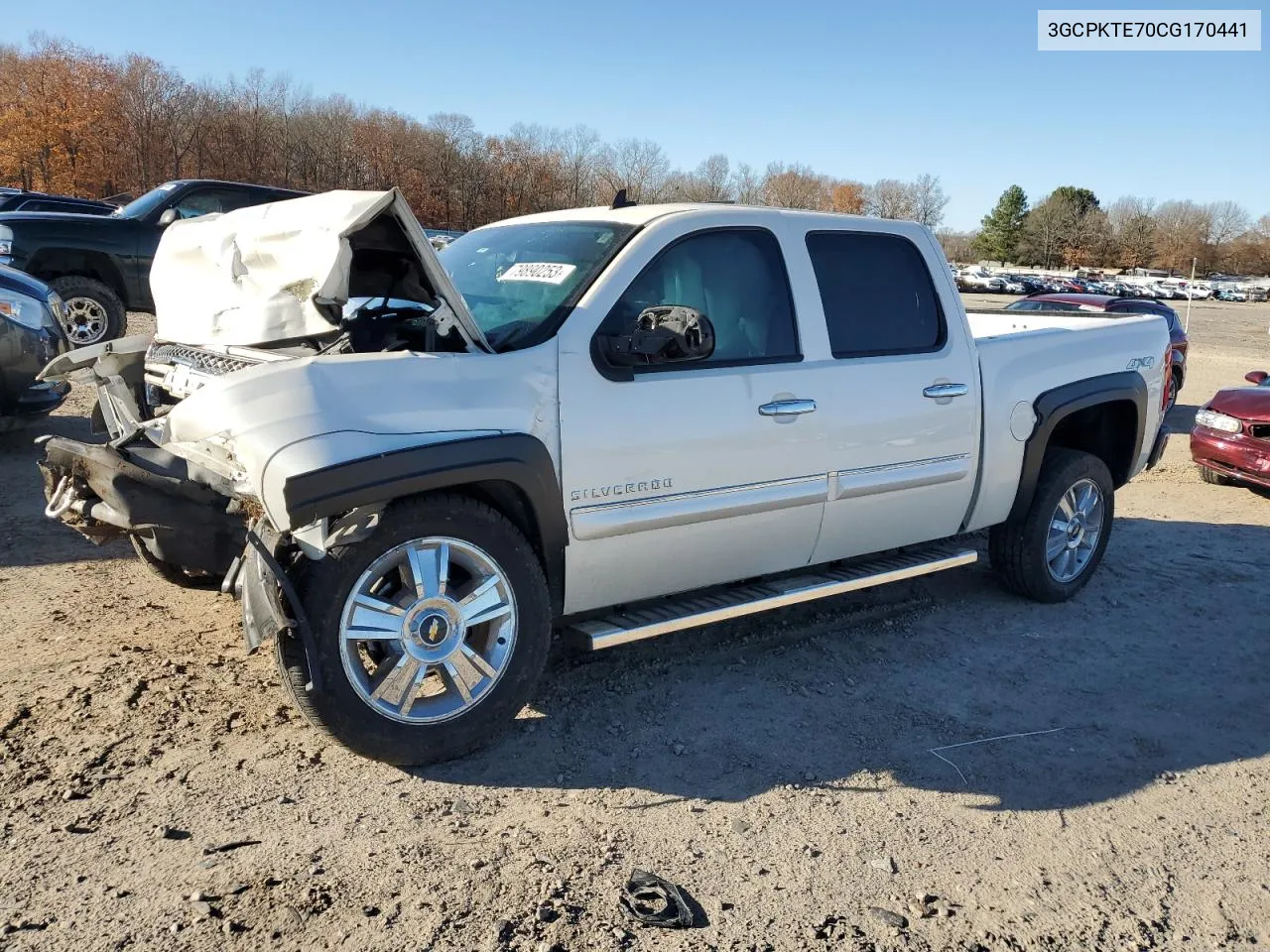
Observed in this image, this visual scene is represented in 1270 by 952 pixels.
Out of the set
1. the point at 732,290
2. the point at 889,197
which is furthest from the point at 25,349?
the point at 889,197

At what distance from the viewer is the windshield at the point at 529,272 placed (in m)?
3.94

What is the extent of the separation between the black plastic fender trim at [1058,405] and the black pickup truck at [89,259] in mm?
8762

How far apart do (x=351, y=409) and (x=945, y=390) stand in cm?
287

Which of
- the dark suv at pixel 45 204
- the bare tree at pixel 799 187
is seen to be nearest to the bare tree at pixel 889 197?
the bare tree at pixel 799 187

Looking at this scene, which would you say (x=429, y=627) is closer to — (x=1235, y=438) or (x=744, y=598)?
(x=744, y=598)

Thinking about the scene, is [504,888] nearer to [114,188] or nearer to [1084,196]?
[114,188]

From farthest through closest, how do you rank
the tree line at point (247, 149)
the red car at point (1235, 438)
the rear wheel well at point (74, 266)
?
1. the tree line at point (247, 149)
2. the rear wheel well at point (74, 266)
3. the red car at point (1235, 438)

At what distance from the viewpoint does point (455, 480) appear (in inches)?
135

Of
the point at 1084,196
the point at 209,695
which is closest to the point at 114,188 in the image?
the point at 209,695

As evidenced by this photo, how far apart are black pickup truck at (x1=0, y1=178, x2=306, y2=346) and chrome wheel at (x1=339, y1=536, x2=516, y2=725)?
340 inches

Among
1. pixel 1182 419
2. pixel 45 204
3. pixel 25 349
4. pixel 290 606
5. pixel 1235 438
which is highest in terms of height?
pixel 45 204

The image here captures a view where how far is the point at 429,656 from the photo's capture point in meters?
3.54

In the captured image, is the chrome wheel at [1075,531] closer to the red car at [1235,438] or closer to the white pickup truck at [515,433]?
the white pickup truck at [515,433]

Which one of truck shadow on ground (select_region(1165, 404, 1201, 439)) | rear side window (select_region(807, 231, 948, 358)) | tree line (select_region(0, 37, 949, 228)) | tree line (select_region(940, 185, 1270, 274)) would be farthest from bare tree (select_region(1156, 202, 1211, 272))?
rear side window (select_region(807, 231, 948, 358))
